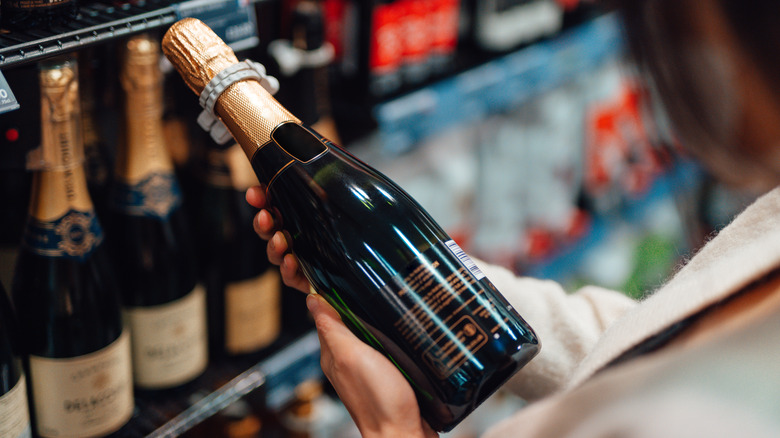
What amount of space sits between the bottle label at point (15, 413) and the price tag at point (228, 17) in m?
0.39

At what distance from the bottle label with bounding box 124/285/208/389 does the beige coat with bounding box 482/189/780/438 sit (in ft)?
1.33

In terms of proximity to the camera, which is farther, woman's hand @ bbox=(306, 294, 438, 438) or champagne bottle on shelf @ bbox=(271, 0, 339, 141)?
champagne bottle on shelf @ bbox=(271, 0, 339, 141)

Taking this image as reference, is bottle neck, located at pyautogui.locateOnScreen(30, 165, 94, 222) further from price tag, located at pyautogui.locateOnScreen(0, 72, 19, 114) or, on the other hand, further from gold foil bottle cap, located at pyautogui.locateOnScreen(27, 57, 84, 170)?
price tag, located at pyautogui.locateOnScreen(0, 72, 19, 114)

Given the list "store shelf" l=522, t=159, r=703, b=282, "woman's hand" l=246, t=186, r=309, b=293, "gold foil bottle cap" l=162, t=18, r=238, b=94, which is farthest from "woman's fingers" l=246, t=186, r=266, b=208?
"store shelf" l=522, t=159, r=703, b=282

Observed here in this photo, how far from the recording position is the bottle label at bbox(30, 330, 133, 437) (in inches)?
26.6

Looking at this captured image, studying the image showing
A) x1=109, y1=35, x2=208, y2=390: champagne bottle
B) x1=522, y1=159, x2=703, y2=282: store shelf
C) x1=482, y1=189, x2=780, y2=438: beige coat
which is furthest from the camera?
x1=522, y1=159, x2=703, y2=282: store shelf

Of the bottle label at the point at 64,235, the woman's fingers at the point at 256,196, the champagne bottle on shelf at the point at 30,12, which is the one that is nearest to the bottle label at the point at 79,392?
the bottle label at the point at 64,235

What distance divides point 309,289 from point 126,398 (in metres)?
0.24

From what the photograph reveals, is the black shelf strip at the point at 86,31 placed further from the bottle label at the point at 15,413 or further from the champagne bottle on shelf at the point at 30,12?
the bottle label at the point at 15,413

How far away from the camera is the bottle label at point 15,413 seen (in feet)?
2.01

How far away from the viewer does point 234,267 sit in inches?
39.8

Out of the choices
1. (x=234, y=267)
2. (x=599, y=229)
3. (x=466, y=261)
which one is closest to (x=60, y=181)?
(x=234, y=267)

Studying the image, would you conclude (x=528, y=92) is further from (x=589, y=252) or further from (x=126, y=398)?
(x=126, y=398)

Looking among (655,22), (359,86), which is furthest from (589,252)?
(655,22)
